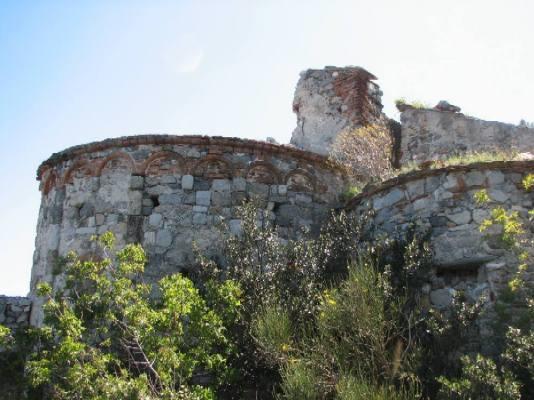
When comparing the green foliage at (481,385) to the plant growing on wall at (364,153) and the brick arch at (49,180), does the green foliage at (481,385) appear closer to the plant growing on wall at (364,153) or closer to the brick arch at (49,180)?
the plant growing on wall at (364,153)

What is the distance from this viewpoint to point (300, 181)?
28.7 ft

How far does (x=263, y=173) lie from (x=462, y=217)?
263 centimetres

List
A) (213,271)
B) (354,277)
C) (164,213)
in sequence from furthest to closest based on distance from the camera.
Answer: (164,213)
(213,271)
(354,277)

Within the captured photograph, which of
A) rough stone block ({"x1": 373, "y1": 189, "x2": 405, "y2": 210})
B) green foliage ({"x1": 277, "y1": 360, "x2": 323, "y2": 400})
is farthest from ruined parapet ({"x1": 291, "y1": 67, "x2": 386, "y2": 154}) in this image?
green foliage ({"x1": 277, "y1": 360, "x2": 323, "y2": 400})

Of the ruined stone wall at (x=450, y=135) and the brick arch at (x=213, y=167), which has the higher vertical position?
the ruined stone wall at (x=450, y=135)

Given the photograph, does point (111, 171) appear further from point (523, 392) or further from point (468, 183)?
point (523, 392)

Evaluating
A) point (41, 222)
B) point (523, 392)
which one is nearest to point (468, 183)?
point (523, 392)

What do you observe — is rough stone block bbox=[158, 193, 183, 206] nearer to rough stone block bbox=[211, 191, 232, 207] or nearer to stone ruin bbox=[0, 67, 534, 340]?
stone ruin bbox=[0, 67, 534, 340]

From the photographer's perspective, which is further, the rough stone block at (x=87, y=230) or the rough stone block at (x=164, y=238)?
the rough stone block at (x=87, y=230)

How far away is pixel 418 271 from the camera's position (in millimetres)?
6863

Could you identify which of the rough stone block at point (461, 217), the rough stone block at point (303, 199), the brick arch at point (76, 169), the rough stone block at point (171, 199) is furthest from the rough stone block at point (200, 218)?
the rough stone block at point (461, 217)

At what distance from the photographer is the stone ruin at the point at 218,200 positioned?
719 centimetres

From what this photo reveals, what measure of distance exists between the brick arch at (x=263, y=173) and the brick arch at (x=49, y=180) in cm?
269

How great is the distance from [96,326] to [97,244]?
1.92 metres
